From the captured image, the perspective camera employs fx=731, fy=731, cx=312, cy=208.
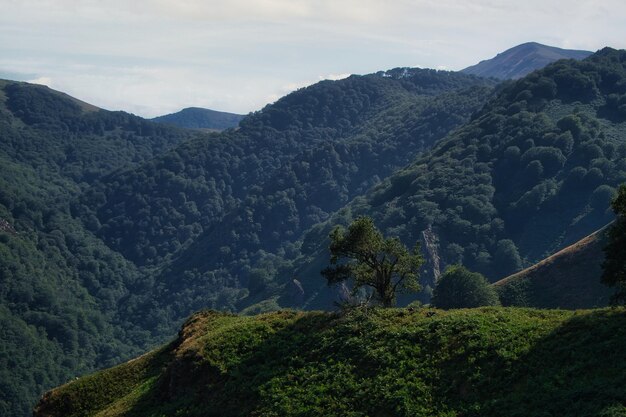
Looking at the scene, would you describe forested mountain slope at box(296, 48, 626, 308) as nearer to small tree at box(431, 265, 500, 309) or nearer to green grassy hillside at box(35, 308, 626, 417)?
small tree at box(431, 265, 500, 309)

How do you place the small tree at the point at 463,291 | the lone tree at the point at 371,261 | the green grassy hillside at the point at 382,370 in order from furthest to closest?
the small tree at the point at 463,291 → the lone tree at the point at 371,261 → the green grassy hillside at the point at 382,370

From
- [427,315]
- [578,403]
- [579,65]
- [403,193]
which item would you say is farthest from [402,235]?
[578,403]

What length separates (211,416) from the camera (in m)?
34.2

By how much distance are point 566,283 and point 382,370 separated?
1632 inches

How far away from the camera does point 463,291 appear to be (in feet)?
238

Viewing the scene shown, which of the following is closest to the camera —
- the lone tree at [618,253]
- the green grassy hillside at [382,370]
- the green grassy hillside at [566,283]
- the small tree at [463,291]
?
the green grassy hillside at [382,370]

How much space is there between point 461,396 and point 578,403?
204 inches

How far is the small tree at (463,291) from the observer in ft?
231

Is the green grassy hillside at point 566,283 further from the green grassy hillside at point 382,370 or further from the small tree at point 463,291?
the green grassy hillside at point 382,370

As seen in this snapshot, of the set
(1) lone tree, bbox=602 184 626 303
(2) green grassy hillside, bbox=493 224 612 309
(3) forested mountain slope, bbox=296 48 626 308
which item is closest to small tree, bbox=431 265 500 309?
(2) green grassy hillside, bbox=493 224 612 309

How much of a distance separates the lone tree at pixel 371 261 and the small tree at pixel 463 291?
1125 inches

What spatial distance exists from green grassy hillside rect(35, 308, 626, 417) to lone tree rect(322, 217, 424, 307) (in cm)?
335

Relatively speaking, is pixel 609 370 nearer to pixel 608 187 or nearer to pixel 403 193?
pixel 608 187

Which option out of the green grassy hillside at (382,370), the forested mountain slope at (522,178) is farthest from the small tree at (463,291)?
the forested mountain slope at (522,178)
